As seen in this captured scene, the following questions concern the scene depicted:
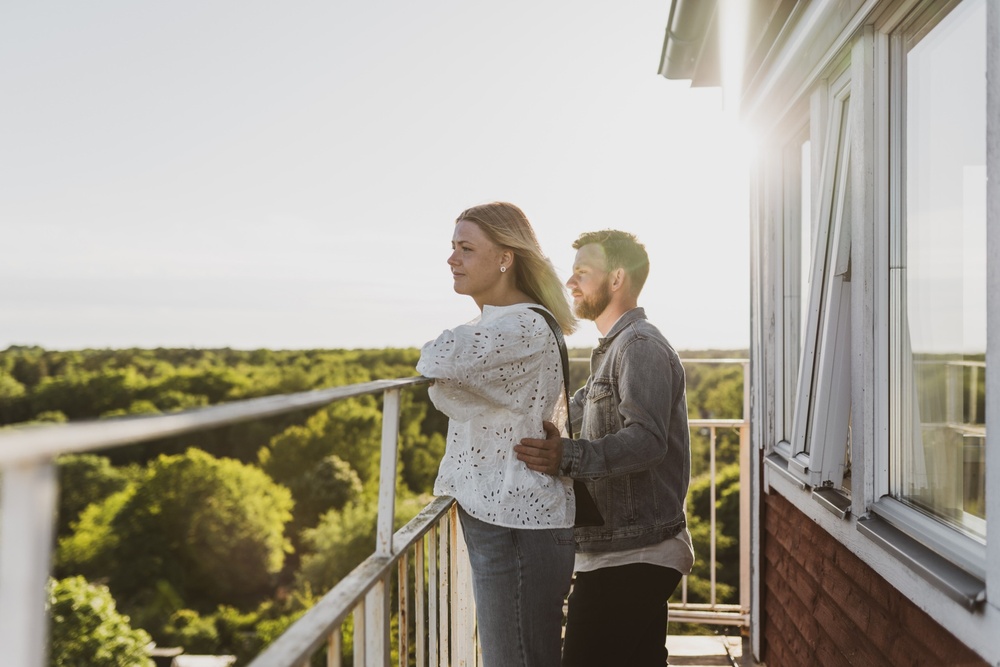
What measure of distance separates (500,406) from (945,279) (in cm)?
93

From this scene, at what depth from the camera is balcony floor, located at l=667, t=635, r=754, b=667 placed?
370 cm

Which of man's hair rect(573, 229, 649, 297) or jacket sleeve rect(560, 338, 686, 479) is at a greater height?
man's hair rect(573, 229, 649, 297)

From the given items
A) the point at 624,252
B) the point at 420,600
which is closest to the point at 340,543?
the point at 624,252

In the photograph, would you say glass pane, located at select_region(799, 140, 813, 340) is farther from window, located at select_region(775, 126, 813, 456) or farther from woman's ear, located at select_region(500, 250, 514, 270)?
woman's ear, located at select_region(500, 250, 514, 270)

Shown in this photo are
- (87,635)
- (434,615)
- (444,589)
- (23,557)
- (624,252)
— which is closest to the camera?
(23,557)

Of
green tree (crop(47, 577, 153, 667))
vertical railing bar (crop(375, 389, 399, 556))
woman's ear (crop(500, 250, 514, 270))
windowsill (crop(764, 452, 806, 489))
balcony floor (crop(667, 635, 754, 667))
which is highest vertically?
woman's ear (crop(500, 250, 514, 270))

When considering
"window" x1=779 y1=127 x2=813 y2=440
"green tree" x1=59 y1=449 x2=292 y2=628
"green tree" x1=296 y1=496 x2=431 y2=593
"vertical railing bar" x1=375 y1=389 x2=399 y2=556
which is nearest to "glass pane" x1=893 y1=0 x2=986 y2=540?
"vertical railing bar" x1=375 y1=389 x2=399 y2=556

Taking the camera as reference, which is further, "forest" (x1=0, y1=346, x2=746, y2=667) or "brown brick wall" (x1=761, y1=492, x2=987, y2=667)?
"forest" (x1=0, y1=346, x2=746, y2=667)

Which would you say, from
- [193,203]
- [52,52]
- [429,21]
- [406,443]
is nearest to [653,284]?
[429,21]

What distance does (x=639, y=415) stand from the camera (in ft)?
6.28

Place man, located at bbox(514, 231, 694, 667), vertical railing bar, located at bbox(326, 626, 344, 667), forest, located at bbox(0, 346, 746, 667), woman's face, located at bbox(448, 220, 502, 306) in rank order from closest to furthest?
vertical railing bar, located at bbox(326, 626, 344, 667) < woman's face, located at bbox(448, 220, 502, 306) < man, located at bbox(514, 231, 694, 667) < forest, located at bbox(0, 346, 746, 667)

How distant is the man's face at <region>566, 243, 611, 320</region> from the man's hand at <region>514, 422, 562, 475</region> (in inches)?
26.4

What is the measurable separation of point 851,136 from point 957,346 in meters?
0.72

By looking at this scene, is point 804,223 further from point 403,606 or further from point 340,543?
point 340,543
